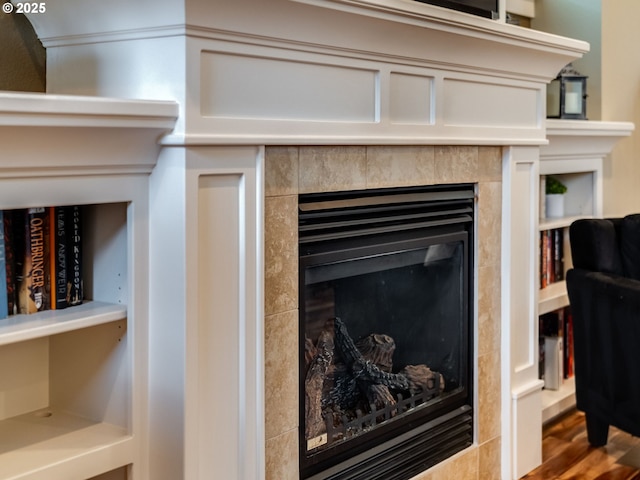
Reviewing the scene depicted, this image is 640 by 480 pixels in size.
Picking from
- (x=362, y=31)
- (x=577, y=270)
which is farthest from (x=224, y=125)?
(x=577, y=270)

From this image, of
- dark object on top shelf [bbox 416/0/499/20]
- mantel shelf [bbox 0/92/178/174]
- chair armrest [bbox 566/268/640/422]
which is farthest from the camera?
chair armrest [bbox 566/268/640/422]

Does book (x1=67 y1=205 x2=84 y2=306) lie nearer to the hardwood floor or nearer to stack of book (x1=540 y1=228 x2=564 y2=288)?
the hardwood floor

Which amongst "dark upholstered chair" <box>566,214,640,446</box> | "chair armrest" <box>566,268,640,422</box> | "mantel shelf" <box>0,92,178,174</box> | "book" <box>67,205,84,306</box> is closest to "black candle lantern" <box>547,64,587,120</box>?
"dark upholstered chair" <box>566,214,640,446</box>

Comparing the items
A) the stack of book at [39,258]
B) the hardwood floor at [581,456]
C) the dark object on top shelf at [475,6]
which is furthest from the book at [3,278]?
the hardwood floor at [581,456]

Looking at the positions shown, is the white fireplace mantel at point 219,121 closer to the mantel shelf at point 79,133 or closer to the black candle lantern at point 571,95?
the mantel shelf at point 79,133

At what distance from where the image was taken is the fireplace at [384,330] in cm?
207

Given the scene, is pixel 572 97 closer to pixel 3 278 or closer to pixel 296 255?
pixel 296 255

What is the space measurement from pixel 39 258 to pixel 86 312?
0.49ft

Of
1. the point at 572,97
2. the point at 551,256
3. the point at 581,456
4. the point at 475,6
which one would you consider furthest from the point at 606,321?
the point at 475,6

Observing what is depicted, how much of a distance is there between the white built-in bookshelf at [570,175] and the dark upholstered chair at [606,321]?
0.21 metres

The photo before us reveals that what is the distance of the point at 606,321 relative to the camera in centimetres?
280

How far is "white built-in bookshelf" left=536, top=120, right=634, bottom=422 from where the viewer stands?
3.18 m

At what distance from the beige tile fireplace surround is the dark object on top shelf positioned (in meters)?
0.41

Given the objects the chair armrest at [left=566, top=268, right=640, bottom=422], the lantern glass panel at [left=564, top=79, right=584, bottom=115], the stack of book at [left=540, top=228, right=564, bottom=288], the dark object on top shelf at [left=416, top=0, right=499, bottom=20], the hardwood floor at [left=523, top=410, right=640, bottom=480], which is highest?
the dark object on top shelf at [left=416, top=0, right=499, bottom=20]
